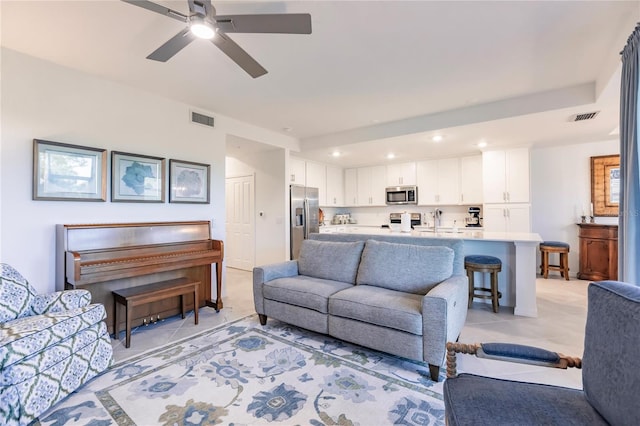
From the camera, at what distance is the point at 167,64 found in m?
2.75

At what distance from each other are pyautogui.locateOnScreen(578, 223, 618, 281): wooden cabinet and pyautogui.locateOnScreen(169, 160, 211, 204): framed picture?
606 centimetres

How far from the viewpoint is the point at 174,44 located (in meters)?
2.03

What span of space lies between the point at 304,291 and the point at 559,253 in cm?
497

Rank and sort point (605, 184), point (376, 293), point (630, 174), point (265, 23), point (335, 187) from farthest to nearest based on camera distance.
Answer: point (335, 187)
point (605, 184)
point (376, 293)
point (630, 174)
point (265, 23)

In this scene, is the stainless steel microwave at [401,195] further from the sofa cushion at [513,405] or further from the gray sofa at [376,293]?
the sofa cushion at [513,405]

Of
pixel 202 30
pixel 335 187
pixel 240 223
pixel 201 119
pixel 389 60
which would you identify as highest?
pixel 389 60

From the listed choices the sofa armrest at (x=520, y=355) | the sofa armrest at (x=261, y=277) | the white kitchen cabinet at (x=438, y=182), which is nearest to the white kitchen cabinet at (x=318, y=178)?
the white kitchen cabinet at (x=438, y=182)

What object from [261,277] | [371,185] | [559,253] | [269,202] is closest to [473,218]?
[559,253]

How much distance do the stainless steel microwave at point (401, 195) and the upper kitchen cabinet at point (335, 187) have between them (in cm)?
118

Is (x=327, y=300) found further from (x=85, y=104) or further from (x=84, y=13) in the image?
(x=85, y=104)

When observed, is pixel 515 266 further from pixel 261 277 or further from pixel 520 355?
pixel 261 277

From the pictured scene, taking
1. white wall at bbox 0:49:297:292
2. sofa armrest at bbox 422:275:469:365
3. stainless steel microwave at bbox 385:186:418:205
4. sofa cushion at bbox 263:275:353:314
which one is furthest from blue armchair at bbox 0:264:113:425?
stainless steel microwave at bbox 385:186:418:205

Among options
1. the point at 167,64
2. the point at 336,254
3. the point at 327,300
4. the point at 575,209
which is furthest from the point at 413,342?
the point at 575,209

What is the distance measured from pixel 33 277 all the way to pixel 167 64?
89.0 inches
